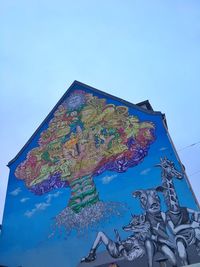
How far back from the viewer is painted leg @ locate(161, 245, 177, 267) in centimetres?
870

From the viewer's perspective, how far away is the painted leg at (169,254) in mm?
8695

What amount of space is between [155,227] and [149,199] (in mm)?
991

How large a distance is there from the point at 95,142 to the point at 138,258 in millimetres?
5048

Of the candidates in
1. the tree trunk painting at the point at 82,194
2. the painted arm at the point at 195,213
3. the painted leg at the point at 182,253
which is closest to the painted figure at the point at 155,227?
the painted leg at the point at 182,253

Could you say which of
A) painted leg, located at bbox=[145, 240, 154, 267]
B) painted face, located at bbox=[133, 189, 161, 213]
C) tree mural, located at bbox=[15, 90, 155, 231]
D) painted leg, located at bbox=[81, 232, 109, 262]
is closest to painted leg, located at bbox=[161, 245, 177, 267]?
painted leg, located at bbox=[145, 240, 154, 267]

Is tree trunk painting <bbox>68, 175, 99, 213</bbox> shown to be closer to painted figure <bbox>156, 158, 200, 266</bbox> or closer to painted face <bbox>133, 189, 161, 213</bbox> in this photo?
painted face <bbox>133, 189, 161, 213</bbox>

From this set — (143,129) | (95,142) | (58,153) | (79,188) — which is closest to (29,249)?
(79,188)

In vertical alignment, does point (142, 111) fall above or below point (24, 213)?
above

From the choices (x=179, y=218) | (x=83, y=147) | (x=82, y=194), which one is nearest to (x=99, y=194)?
(x=82, y=194)

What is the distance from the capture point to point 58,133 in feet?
44.9

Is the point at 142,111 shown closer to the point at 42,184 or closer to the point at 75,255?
the point at 42,184

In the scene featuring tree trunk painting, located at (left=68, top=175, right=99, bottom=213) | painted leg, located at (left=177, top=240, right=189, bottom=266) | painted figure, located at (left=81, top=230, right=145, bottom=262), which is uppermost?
tree trunk painting, located at (left=68, top=175, right=99, bottom=213)

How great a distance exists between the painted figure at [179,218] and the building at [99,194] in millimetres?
30

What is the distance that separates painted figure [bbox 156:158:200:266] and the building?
30mm
